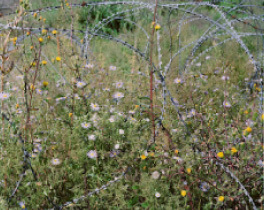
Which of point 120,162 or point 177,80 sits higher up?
point 177,80

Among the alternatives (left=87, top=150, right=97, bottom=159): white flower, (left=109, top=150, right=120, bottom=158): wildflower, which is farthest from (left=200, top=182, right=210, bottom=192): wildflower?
(left=87, top=150, right=97, bottom=159): white flower

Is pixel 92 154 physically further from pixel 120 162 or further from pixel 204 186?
pixel 204 186

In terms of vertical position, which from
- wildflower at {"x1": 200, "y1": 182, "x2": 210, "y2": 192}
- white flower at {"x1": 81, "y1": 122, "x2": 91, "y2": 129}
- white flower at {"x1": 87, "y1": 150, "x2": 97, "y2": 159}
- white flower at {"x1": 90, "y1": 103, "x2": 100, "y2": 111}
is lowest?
wildflower at {"x1": 200, "y1": 182, "x2": 210, "y2": 192}

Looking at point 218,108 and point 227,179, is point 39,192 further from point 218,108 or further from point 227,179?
point 218,108

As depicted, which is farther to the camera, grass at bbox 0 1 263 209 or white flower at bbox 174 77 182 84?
white flower at bbox 174 77 182 84

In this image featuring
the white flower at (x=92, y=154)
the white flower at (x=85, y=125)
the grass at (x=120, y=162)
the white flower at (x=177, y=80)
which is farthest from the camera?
the white flower at (x=177, y=80)

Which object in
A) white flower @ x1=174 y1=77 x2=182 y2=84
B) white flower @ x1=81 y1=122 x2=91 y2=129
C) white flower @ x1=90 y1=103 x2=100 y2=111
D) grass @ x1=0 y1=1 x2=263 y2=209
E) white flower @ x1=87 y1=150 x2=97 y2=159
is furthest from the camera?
white flower @ x1=174 y1=77 x2=182 y2=84

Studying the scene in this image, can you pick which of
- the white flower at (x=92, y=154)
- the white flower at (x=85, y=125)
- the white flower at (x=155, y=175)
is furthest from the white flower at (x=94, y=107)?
the white flower at (x=155, y=175)

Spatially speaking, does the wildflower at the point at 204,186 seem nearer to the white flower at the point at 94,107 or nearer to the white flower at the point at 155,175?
the white flower at the point at 155,175

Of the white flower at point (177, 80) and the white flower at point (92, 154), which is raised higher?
the white flower at point (177, 80)

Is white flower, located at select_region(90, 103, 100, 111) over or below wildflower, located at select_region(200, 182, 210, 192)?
over

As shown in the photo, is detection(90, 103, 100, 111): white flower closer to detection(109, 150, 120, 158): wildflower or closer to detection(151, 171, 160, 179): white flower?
detection(109, 150, 120, 158): wildflower

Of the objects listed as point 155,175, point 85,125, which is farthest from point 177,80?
point 155,175

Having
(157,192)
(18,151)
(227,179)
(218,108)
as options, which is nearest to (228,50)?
(218,108)
